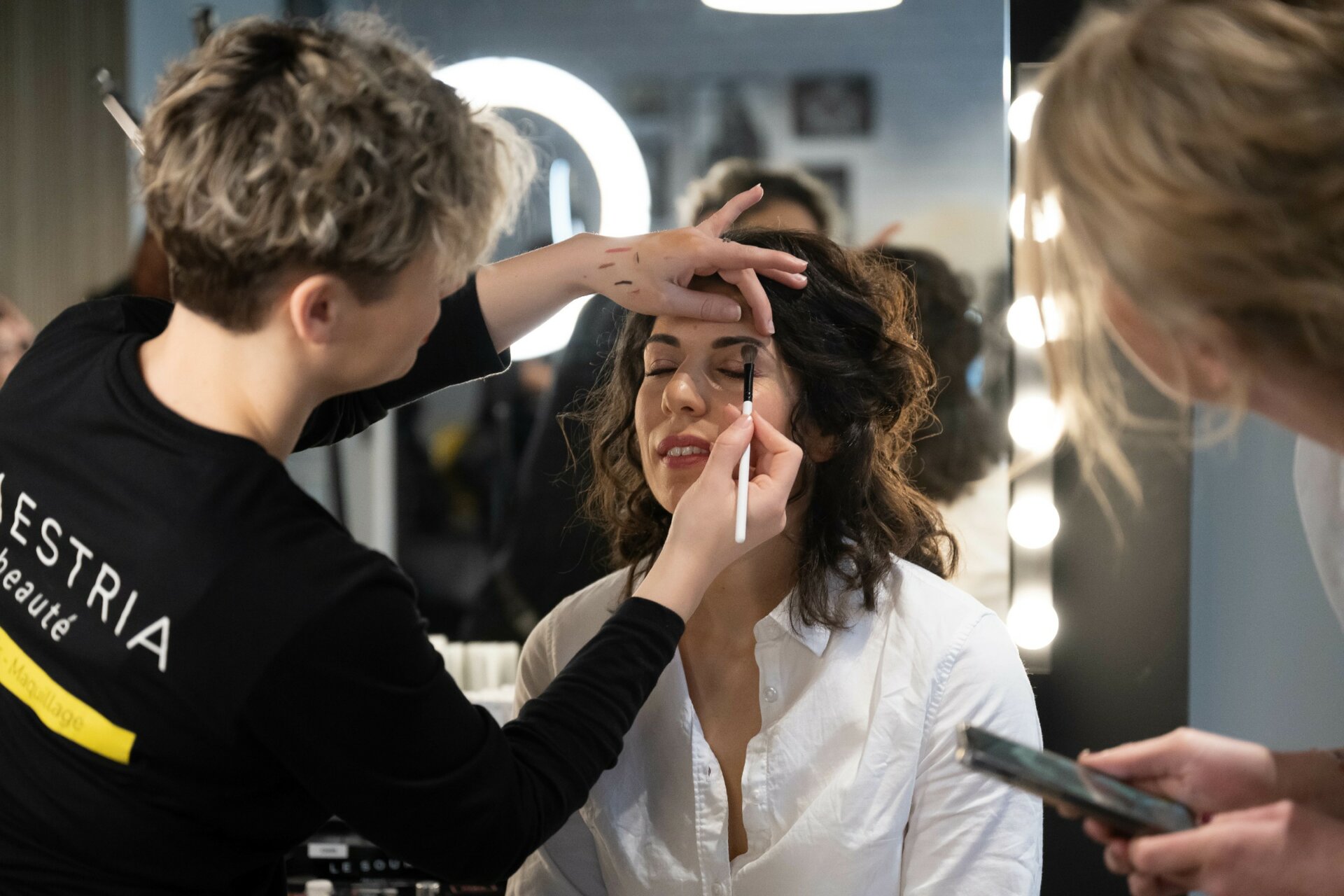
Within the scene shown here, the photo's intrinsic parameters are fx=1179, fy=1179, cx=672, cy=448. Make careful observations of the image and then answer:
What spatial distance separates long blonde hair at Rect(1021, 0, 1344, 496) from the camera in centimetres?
62

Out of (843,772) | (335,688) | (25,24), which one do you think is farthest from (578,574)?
(25,24)

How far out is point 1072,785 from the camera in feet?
2.40

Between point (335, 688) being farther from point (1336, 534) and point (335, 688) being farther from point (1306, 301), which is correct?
point (1336, 534)

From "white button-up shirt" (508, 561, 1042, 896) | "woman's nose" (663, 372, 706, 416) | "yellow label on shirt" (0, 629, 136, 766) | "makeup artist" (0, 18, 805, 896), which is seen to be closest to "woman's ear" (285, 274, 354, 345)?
"makeup artist" (0, 18, 805, 896)

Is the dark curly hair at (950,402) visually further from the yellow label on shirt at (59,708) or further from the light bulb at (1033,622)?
the yellow label on shirt at (59,708)

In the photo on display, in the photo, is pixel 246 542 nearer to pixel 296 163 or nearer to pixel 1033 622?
pixel 296 163

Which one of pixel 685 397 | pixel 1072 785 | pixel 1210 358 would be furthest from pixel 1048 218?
pixel 685 397

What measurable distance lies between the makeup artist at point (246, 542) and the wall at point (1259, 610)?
1.00 meters

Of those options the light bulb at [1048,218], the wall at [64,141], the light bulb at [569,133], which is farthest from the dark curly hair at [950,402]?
the wall at [64,141]

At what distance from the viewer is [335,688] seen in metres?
0.80

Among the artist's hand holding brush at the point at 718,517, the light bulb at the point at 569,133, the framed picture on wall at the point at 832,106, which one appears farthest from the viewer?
the light bulb at the point at 569,133

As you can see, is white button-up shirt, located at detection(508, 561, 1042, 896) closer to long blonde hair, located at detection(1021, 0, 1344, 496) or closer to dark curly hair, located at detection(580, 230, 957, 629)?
dark curly hair, located at detection(580, 230, 957, 629)

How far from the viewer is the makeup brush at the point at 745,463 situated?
109 centimetres

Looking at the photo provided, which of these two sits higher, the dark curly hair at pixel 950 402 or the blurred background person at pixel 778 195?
the blurred background person at pixel 778 195
